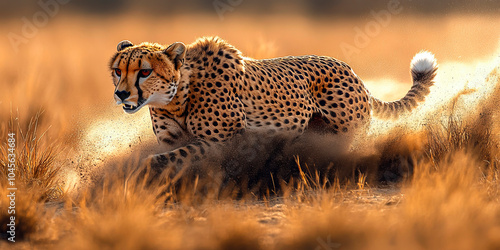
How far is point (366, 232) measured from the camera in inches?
149

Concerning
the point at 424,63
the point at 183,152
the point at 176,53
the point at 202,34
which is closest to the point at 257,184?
the point at 183,152

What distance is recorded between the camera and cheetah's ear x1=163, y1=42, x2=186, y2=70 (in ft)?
18.5

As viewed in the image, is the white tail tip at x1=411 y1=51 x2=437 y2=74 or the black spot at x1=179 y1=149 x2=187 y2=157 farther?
the white tail tip at x1=411 y1=51 x2=437 y2=74

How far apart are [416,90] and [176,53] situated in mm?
3140

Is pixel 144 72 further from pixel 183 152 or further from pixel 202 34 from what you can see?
pixel 202 34

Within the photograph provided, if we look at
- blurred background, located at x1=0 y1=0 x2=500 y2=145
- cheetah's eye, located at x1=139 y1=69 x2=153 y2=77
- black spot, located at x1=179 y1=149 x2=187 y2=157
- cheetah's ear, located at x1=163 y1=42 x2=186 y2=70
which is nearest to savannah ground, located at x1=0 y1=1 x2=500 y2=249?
blurred background, located at x1=0 y1=0 x2=500 y2=145

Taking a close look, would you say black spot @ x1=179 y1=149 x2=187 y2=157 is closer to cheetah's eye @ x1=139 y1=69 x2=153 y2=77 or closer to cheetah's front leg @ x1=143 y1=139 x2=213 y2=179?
cheetah's front leg @ x1=143 y1=139 x2=213 y2=179

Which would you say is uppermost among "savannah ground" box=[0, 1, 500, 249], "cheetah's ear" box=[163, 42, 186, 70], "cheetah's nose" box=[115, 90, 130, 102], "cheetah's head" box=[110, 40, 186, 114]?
"cheetah's ear" box=[163, 42, 186, 70]

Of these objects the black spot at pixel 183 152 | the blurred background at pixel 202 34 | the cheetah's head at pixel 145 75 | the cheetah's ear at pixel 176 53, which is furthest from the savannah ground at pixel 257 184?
the cheetah's ear at pixel 176 53

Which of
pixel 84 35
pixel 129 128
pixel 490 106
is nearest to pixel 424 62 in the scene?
pixel 490 106

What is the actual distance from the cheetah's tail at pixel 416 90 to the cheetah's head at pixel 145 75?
2698 mm

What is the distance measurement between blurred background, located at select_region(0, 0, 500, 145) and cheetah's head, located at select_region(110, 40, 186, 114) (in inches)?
55.9

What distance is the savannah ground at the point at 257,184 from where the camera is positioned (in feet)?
12.4

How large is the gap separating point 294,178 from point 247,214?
168cm
